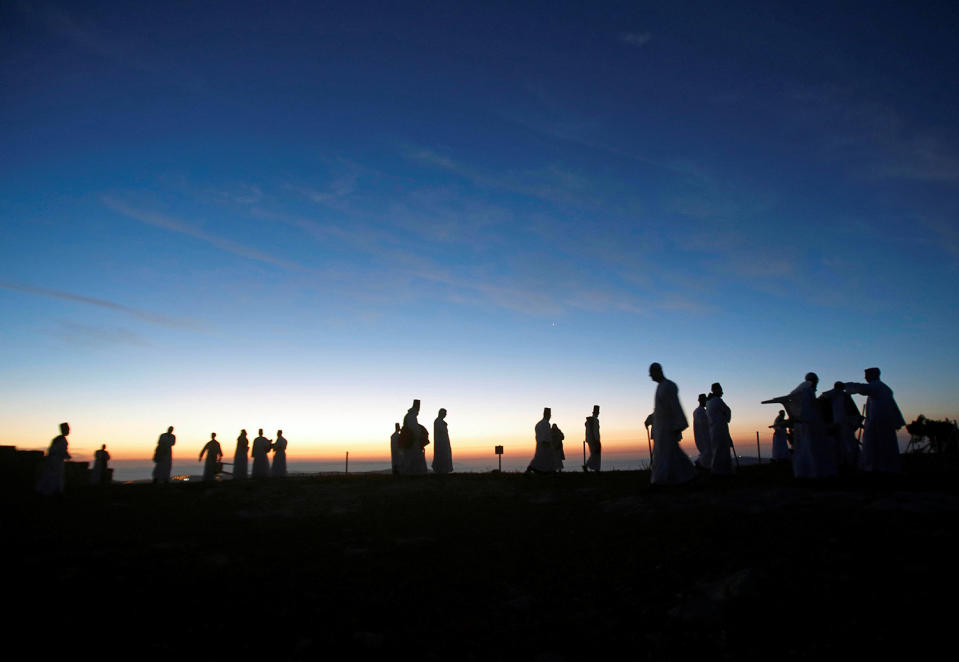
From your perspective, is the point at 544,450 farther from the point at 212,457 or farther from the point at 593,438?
the point at 212,457

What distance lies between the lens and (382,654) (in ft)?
18.6

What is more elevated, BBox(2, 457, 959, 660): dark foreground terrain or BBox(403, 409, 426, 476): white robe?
BBox(403, 409, 426, 476): white robe

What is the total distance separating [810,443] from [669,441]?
3225 millimetres

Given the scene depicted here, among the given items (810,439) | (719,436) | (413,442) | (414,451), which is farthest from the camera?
(414,451)

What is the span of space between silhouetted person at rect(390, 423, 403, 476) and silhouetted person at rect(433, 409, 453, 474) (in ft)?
4.41

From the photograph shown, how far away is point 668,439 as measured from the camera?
1212 cm

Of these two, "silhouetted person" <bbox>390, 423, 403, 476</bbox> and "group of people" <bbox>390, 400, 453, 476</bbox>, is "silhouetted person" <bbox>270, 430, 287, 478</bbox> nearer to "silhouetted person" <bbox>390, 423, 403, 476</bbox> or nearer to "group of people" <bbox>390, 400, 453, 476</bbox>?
"silhouetted person" <bbox>390, 423, 403, 476</bbox>

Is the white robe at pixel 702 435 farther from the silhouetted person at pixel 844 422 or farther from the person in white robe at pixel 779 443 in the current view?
the person in white robe at pixel 779 443

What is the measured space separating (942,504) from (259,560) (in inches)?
397

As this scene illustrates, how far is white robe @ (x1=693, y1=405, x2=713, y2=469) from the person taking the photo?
674 inches

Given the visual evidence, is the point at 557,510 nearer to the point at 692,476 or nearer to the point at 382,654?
the point at 692,476

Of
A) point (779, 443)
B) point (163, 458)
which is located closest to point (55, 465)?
point (163, 458)

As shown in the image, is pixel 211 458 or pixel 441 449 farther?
pixel 211 458

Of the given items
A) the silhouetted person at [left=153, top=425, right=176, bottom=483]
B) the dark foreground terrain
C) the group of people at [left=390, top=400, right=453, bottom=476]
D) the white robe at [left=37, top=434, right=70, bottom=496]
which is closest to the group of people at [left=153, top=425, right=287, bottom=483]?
the silhouetted person at [left=153, top=425, right=176, bottom=483]
